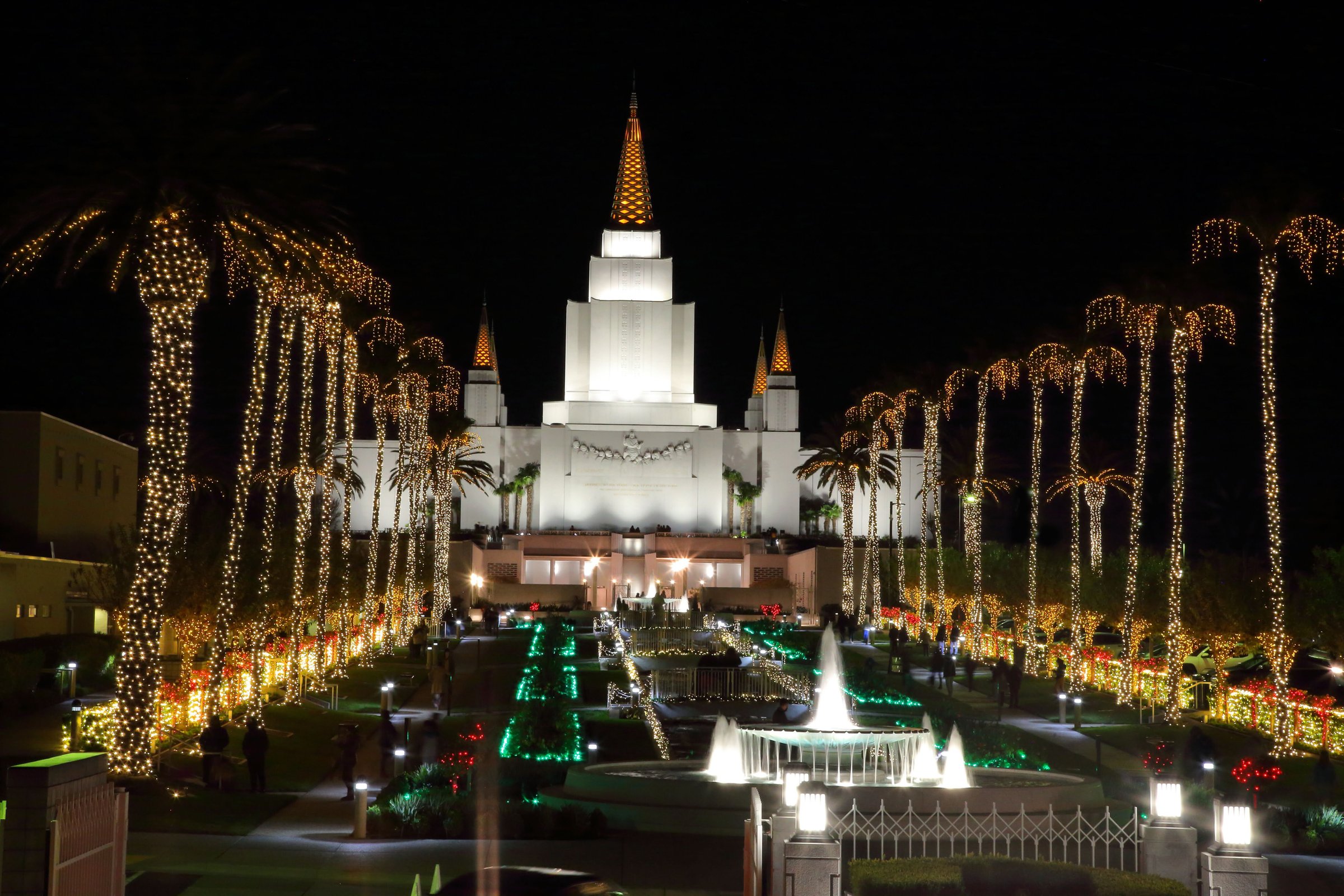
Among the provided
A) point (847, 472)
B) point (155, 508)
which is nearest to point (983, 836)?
point (155, 508)

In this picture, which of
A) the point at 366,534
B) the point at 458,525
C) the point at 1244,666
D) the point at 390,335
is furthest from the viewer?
the point at 458,525

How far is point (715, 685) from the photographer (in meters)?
31.8

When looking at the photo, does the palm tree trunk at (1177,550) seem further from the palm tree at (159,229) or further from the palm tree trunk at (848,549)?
the palm tree trunk at (848,549)

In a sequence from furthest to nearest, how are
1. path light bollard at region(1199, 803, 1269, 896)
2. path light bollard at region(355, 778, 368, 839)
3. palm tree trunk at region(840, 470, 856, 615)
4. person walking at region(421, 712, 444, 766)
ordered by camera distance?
palm tree trunk at region(840, 470, 856, 615) → person walking at region(421, 712, 444, 766) → path light bollard at region(355, 778, 368, 839) → path light bollard at region(1199, 803, 1269, 896)

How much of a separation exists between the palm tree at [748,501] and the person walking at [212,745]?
69515 millimetres

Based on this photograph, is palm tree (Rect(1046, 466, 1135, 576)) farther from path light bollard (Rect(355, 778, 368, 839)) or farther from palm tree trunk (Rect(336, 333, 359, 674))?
path light bollard (Rect(355, 778, 368, 839))

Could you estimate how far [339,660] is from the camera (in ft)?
127

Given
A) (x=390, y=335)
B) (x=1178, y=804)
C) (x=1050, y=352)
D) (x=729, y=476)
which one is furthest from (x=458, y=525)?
(x=1178, y=804)

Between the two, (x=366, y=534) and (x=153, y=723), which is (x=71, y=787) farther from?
(x=366, y=534)

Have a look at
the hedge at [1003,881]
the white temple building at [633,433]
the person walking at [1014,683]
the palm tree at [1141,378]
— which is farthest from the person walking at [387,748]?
the white temple building at [633,433]

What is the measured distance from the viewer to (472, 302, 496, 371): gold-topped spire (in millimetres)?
95375

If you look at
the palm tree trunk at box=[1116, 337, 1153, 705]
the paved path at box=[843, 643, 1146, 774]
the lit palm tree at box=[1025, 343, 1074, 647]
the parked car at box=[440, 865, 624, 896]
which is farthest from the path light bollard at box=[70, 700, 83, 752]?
the lit palm tree at box=[1025, 343, 1074, 647]

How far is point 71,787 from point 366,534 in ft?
257

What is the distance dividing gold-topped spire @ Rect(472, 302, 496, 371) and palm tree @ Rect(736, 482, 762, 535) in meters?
17.8
